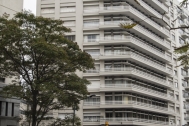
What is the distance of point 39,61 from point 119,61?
2669 centimetres

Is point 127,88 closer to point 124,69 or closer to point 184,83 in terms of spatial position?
point 124,69

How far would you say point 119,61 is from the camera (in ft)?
159

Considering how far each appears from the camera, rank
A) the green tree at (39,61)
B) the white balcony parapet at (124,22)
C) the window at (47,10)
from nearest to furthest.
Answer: the green tree at (39,61) → the white balcony parapet at (124,22) → the window at (47,10)

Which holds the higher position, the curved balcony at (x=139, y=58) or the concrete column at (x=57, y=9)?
the concrete column at (x=57, y=9)

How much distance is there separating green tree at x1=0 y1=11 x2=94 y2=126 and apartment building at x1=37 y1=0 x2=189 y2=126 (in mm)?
A: 22926

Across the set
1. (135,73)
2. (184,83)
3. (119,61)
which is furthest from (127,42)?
(184,83)

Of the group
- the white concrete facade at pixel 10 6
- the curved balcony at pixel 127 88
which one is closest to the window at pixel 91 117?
the curved balcony at pixel 127 88

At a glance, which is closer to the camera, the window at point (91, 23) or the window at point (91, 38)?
the window at point (91, 38)

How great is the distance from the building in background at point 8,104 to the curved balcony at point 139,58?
19171 mm

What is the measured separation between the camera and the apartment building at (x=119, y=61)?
46844 mm

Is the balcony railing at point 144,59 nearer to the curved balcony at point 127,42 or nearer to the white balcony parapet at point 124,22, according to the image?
the curved balcony at point 127,42

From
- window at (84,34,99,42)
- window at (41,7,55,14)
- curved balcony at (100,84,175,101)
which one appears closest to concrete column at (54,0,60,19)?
window at (41,7,55,14)

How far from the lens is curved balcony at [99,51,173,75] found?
156 feet

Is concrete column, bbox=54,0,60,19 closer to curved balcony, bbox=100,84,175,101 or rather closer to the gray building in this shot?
curved balcony, bbox=100,84,175,101
